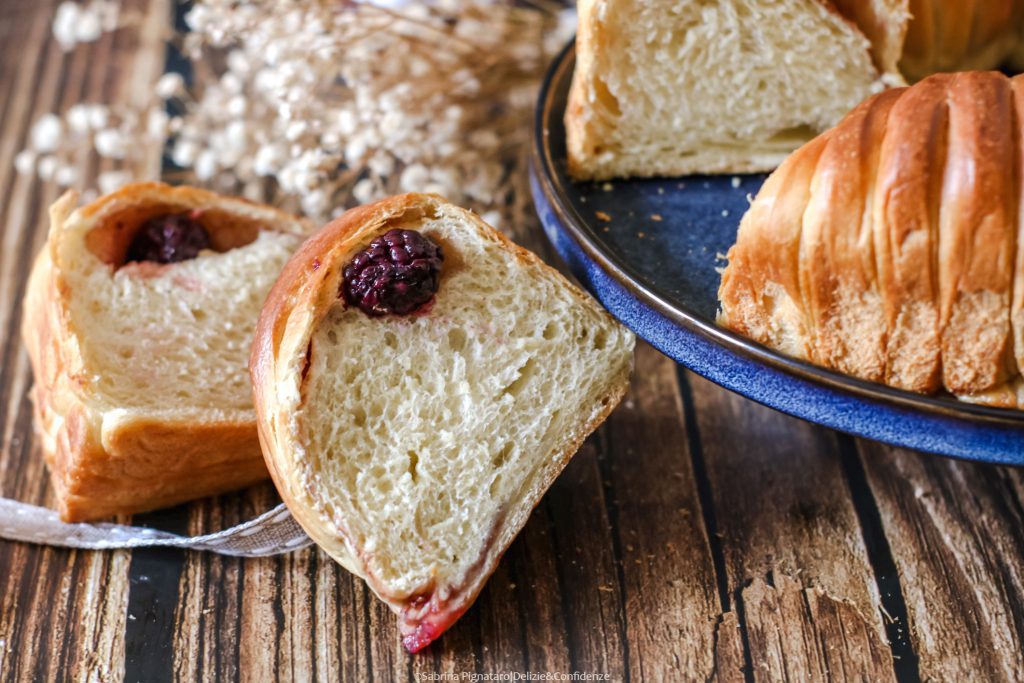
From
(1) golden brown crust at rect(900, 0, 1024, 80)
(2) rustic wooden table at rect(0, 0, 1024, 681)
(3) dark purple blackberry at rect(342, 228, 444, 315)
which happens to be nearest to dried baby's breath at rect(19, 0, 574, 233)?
(3) dark purple blackberry at rect(342, 228, 444, 315)

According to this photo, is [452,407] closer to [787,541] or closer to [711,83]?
[787,541]

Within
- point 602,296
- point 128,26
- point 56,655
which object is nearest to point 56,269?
point 56,655

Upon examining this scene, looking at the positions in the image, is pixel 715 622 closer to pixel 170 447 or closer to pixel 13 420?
pixel 170 447

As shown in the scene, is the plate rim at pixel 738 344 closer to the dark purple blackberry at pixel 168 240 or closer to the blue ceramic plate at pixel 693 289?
the blue ceramic plate at pixel 693 289

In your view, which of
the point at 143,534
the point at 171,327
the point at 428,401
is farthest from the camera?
the point at 171,327

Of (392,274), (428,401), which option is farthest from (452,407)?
(392,274)

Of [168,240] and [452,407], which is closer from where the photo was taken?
[452,407]
